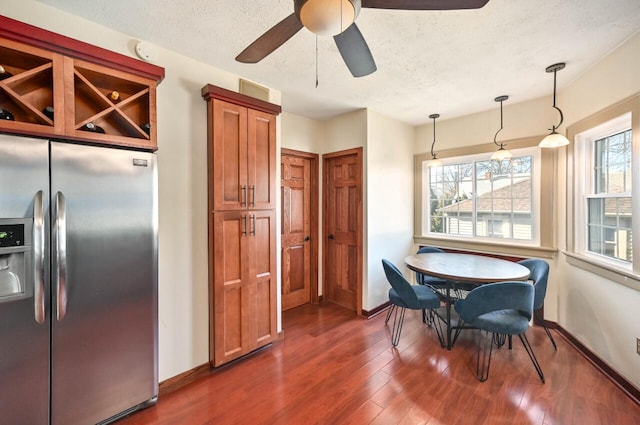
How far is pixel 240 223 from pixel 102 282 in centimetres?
106

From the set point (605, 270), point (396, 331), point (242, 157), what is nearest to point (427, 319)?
point (396, 331)

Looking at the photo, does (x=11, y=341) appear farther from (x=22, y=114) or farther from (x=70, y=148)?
(x=22, y=114)

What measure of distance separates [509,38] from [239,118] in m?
2.22

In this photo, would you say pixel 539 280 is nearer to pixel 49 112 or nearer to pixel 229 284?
pixel 229 284

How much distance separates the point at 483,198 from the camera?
3.78 m

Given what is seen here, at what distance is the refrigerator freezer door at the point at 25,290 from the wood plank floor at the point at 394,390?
60cm

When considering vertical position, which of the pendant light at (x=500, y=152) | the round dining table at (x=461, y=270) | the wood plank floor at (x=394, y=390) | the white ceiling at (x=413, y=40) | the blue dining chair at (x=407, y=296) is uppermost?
the white ceiling at (x=413, y=40)

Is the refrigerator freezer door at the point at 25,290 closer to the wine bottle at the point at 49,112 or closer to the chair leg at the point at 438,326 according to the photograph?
the wine bottle at the point at 49,112

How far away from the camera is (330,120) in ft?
13.1

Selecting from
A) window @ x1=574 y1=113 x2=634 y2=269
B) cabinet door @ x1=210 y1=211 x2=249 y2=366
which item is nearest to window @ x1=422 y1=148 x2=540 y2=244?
window @ x1=574 y1=113 x2=634 y2=269

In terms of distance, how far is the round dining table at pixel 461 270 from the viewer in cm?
249

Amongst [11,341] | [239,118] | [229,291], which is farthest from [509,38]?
[11,341]

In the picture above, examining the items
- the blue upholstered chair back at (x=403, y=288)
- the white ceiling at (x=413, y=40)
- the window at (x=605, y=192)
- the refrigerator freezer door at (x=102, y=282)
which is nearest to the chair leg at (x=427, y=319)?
the blue upholstered chair back at (x=403, y=288)

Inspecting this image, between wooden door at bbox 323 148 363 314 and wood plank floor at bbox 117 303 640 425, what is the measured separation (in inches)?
40.3
